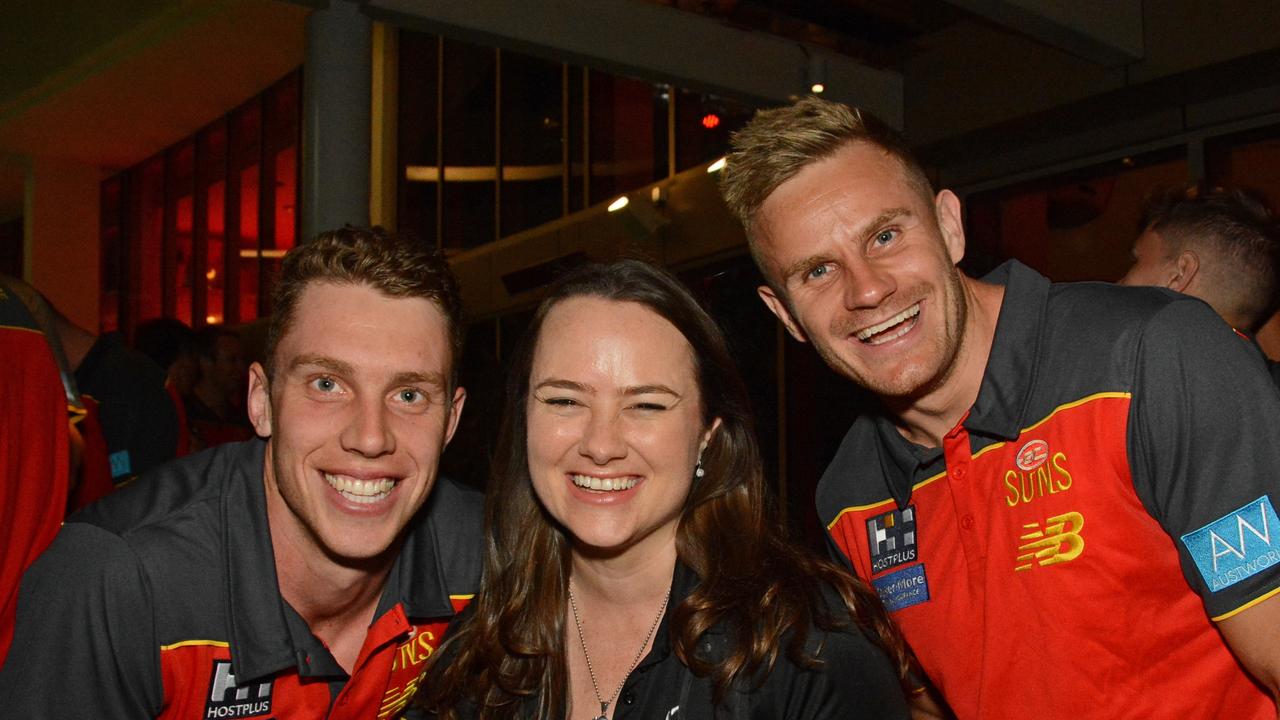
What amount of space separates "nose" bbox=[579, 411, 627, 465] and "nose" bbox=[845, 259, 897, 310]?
0.50 meters

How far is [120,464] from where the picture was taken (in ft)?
12.3

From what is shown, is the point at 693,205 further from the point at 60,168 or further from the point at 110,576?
the point at 60,168

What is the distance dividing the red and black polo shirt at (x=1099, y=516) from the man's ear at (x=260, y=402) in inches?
55.0

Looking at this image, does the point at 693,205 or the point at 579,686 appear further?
the point at 693,205

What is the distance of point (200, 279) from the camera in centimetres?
1333

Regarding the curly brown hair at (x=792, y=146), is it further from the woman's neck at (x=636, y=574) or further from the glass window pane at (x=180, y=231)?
the glass window pane at (x=180, y=231)

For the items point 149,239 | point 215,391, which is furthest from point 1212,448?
point 149,239

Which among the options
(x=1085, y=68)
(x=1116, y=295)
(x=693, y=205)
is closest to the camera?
(x=1116, y=295)

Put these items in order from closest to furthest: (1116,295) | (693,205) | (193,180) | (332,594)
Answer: (1116,295)
(332,594)
(693,205)
(193,180)

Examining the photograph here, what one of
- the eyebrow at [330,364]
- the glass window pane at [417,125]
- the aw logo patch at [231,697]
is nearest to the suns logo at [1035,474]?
the eyebrow at [330,364]

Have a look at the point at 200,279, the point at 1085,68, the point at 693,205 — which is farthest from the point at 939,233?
the point at 200,279

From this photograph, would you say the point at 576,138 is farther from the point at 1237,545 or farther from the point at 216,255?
the point at 1237,545

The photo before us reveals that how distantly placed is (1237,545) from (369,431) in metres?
1.56

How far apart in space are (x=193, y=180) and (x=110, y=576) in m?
12.7
